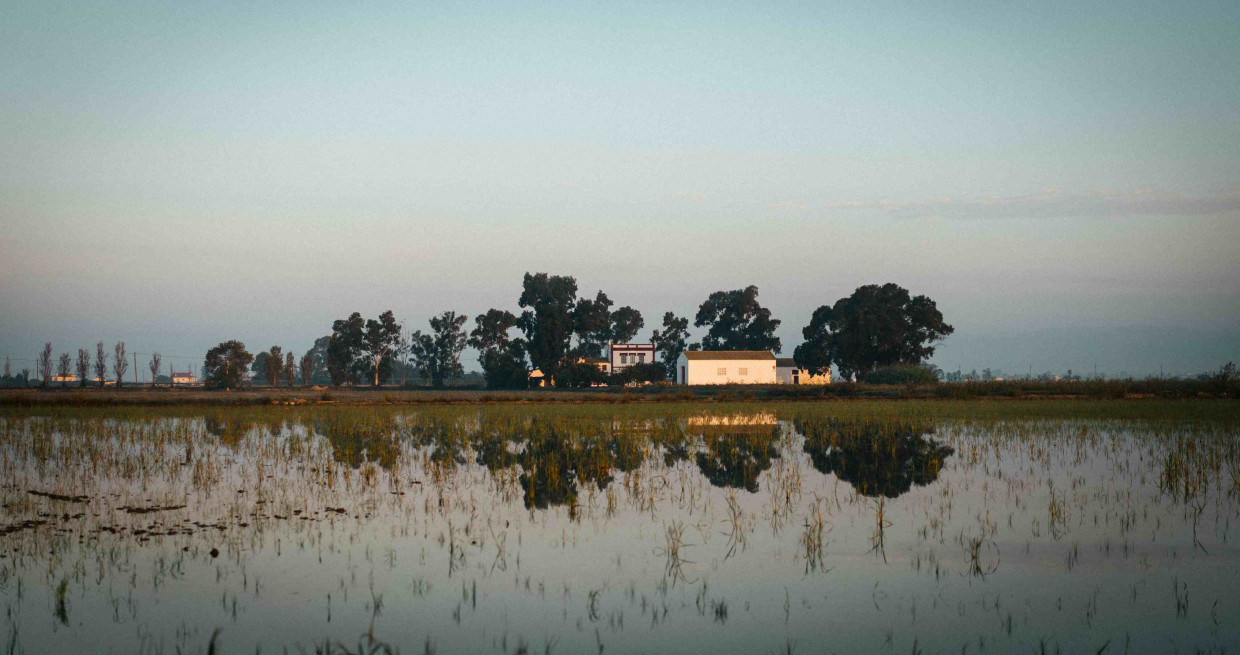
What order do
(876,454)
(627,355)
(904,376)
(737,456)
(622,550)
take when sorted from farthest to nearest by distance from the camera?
(627,355), (904,376), (876,454), (737,456), (622,550)

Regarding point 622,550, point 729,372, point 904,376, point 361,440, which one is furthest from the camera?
point 729,372

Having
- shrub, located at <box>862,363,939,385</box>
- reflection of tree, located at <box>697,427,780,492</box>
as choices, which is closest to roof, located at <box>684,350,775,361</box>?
shrub, located at <box>862,363,939,385</box>

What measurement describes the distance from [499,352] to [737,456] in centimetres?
7924

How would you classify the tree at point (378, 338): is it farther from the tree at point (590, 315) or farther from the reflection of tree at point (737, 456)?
the reflection of tree at point (737, 456)

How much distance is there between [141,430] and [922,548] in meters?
24.7

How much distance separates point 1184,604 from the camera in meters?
7.48

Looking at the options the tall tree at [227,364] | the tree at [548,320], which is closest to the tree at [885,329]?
the tree at [548,320]

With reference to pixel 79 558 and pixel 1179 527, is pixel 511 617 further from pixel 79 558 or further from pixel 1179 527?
pixel 1179 527

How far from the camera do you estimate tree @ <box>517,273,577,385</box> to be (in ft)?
289

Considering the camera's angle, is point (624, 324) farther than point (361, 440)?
Yes

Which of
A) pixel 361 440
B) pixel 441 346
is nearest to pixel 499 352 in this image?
pixel 441 346

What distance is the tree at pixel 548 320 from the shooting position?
8806 centimetres

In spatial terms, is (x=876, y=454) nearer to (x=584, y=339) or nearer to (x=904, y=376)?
(x=904, y=376)

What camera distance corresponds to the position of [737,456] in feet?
64.2
